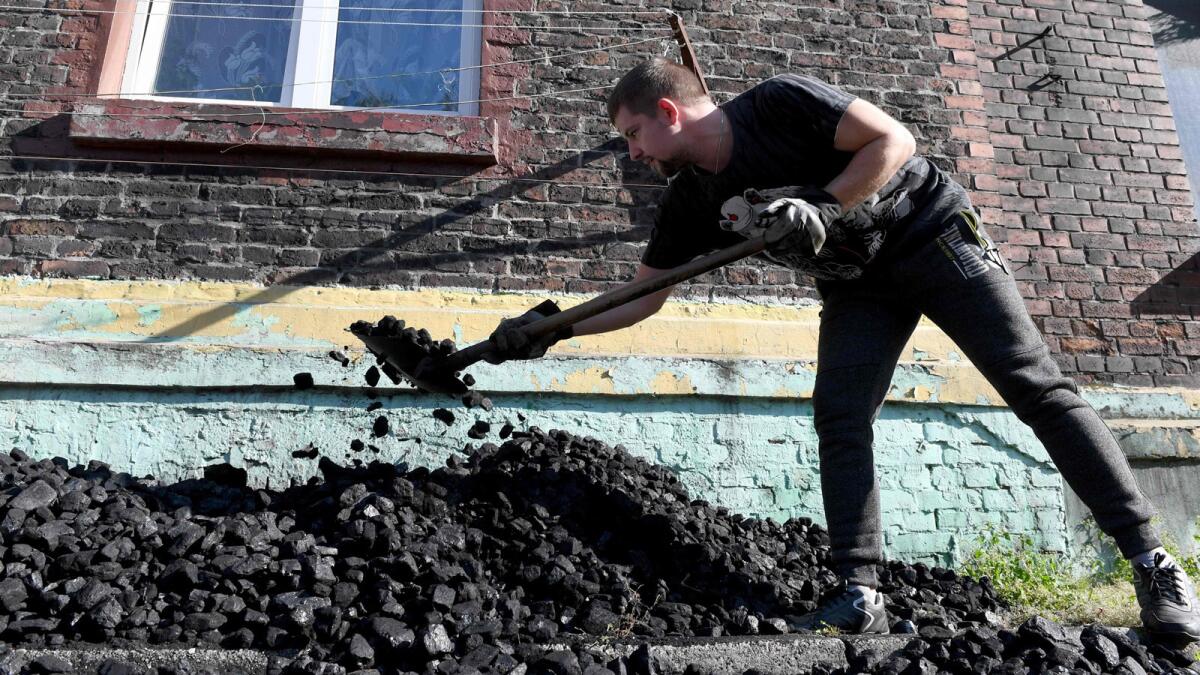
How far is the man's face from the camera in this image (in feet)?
9.44

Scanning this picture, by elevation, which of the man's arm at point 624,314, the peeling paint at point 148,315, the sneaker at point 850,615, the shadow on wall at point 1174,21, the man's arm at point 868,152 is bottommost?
the sneaker at point 850,615

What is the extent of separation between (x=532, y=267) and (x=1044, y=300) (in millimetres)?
2646

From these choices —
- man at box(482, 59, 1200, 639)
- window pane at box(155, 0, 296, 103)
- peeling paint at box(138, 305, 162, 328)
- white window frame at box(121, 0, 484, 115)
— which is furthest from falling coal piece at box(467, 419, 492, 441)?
window pane at box(155, 0, 296, 103)

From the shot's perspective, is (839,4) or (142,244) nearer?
(142,244)

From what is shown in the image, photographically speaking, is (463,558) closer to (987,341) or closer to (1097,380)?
(987,341)

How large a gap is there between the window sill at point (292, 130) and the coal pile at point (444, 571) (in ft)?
4.93

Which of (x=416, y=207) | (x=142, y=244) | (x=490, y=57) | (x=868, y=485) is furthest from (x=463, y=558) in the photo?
(x=490, y=57)

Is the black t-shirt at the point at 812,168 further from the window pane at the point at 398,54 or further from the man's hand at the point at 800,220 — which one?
the window pane at the point at 398,54

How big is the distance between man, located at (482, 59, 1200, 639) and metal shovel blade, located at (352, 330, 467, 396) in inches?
42.4

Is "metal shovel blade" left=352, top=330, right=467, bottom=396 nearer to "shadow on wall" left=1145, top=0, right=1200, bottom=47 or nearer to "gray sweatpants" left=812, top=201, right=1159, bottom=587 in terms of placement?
"gray sweatpants" left=812, top=201, right=1159, bottom=587

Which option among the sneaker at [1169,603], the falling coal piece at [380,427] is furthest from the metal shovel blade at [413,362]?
the sneaker at [1169,603]

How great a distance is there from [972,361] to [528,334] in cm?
139

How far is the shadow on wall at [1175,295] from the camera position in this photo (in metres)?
4.96

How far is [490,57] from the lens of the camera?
4.69 meters
